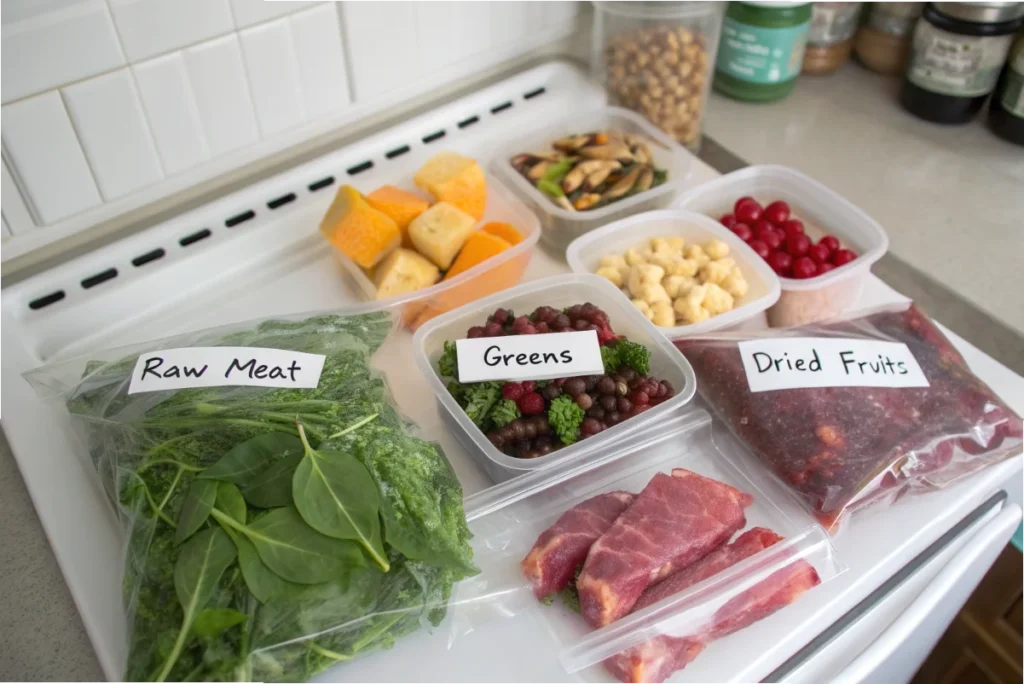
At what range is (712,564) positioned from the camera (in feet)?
2.33

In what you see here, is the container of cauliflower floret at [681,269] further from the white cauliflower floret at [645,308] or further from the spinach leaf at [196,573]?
the spinach leaf at [196,573]

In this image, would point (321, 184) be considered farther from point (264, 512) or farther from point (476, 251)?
point (264, 512)

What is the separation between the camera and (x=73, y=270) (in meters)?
0.92

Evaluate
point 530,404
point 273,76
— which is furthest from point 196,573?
point 273,76

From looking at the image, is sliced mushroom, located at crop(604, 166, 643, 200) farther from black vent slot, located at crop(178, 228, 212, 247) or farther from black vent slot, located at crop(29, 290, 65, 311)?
black vent slot, located at crop(29, 290, 65, 311)

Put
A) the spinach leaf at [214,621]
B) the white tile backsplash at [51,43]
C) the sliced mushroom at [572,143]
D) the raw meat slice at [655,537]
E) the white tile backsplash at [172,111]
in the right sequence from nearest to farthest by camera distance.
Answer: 1. the spinach leaf at [214,621]
2. the raw meat slice at [655,537]
3. the white tile backsplash at [51,43]
4. the white tile backsplash at [172,111]
5. the sliced mushroom at [572,143]

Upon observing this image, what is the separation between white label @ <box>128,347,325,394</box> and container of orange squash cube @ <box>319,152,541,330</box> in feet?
0.56

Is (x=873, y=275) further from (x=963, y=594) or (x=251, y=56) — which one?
(x=251, y=56)

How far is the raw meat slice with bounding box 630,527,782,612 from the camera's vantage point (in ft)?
2.28

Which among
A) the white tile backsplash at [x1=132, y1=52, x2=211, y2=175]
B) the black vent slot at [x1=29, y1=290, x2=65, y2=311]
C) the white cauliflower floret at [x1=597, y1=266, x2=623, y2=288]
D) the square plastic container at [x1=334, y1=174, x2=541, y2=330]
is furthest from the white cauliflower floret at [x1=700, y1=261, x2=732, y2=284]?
the black vent slot at [x1=29, y1=290, x2=65, y2=311]

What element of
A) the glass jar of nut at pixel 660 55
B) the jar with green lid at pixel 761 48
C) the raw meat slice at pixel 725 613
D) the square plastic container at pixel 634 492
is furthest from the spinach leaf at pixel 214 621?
the jar with green lid at pixel 761 48

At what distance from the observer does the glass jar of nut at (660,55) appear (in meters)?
1.13

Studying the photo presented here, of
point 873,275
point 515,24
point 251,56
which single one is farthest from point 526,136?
point 873,275

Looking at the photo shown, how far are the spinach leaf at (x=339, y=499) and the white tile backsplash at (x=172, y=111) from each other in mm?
505
